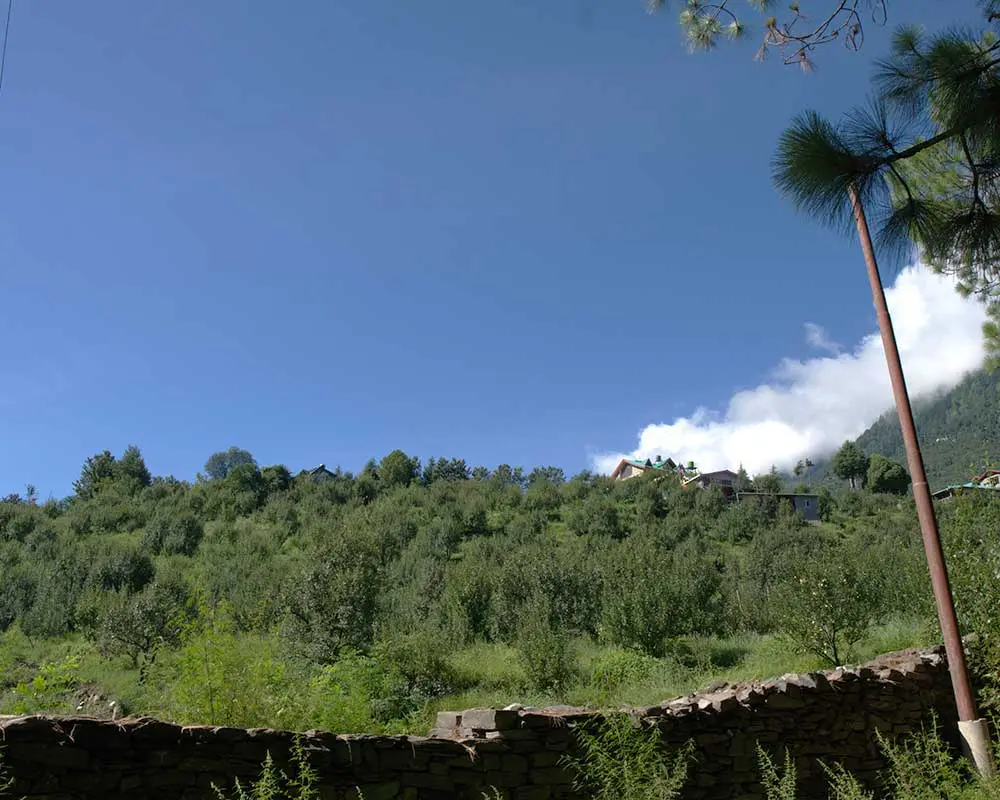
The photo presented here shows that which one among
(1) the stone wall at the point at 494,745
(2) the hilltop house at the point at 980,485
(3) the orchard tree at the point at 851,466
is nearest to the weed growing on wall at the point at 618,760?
(1) the stone wall at the point at 494,745

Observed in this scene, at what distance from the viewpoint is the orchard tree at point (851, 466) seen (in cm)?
7675

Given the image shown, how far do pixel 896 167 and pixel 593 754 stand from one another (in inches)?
234

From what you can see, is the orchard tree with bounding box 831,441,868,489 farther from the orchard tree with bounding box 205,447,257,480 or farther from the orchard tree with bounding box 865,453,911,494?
the orchard tree with bounding box 205,447,257,480

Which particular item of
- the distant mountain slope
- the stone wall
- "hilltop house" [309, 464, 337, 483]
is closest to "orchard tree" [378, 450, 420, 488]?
"hilltop house" [309, 464, 337, 483]

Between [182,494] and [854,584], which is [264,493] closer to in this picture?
[182,494]

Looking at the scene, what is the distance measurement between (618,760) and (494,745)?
959mm

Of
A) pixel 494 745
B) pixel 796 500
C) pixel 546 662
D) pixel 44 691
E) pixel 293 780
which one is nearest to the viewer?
pixel 293 780

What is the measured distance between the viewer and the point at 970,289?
8148 mm

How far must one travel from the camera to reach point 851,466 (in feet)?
253

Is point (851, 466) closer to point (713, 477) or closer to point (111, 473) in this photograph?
point (713, 477)

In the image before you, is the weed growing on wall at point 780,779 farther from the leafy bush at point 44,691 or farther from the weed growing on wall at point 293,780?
the leafy bush at point 44,691

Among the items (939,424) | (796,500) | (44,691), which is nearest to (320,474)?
(796,500)

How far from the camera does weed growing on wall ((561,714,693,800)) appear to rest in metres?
4.93

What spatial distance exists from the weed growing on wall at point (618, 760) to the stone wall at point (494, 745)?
15 cm
